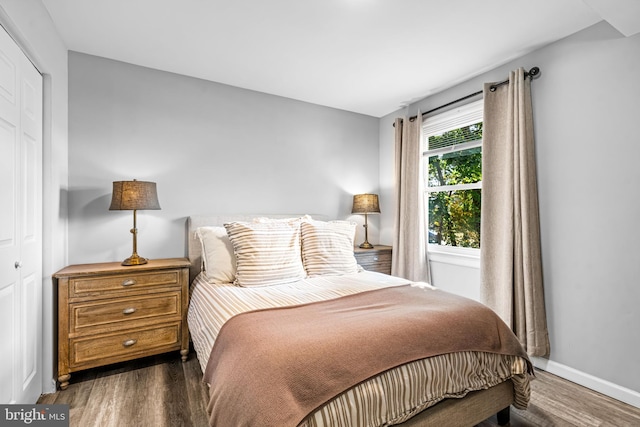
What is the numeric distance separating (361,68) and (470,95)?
1099mm

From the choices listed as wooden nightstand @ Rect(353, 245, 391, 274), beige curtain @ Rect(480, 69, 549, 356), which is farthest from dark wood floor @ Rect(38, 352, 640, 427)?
wooden nightstand @ Rect(353, 245, 391, 274)

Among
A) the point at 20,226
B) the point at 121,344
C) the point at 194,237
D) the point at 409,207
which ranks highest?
the point at 409,207

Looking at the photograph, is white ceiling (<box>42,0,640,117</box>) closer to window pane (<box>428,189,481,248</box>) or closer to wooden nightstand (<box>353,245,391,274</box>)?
window pane (<box>428,189,481,248</box>)

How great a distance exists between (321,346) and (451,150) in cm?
271

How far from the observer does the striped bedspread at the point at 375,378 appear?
3.99ft

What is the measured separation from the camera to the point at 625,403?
2.01m

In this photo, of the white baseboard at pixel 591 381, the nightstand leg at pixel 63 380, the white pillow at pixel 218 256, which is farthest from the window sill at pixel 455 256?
the nightstand leg at pixel 63 380

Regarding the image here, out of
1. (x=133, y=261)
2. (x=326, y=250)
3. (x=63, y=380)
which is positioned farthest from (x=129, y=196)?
(x=326, y=250)

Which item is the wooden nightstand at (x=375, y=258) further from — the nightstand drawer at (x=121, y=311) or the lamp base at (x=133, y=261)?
the lamp base at (x=133, y=261)

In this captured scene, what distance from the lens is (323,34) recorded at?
2.33 metres

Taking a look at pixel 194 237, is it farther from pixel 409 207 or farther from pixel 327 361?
pixel 409 207

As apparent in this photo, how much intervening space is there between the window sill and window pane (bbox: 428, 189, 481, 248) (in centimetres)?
6

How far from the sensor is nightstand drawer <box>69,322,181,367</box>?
2189 millimetres

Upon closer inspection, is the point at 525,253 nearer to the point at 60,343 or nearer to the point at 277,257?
the point at 277,257
